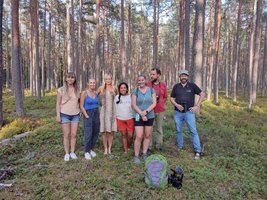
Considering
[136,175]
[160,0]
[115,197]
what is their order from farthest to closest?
1. [160,0]
2. [136,175]
3. [115,197]

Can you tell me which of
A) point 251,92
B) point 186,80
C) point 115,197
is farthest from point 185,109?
point 251,92

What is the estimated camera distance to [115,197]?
13.2 ft

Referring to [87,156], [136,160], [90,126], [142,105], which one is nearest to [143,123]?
[142,105]

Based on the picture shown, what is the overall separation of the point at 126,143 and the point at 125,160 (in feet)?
1.62

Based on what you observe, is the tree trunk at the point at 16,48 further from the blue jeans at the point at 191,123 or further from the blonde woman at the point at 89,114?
the blue jeans at the point at 191,123

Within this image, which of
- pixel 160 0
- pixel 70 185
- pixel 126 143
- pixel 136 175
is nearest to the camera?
pixel 70 185

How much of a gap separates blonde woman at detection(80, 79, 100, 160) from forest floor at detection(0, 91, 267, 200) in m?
0.32

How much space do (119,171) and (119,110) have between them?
144 centimetres

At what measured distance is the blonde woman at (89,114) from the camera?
5559mm

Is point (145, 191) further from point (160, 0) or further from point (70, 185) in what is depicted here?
point (160, 0)

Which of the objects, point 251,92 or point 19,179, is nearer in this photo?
point 19,179

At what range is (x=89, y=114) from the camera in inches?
223

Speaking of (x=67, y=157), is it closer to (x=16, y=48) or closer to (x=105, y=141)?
(x=105, y=141)

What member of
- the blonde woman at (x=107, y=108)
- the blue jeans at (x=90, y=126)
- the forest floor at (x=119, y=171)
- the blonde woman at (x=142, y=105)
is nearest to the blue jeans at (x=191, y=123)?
the forest floor at (x=119, y=171)
